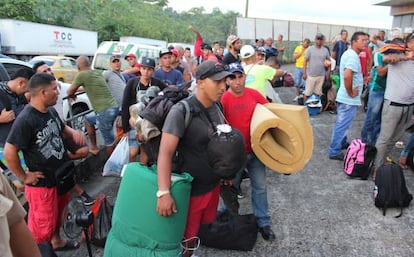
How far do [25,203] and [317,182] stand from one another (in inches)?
141

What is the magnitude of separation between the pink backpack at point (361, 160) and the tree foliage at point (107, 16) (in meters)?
20.4

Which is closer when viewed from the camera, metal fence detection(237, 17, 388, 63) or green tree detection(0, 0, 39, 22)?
metal fence detection(237, 17, 388, 63)

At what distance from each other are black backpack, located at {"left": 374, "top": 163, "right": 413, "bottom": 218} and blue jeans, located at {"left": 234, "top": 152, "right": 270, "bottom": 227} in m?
1.41

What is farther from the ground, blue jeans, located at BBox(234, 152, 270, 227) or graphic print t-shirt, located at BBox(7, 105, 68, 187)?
graphic print t-shirt, located at BBox(7, 105, 68, 187)

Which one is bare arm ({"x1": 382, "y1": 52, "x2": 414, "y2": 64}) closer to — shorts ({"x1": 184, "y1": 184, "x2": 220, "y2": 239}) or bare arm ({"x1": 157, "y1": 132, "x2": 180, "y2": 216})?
shorts ({"x1": 184, "y1": 184, "x2": 220, "y2": 239})

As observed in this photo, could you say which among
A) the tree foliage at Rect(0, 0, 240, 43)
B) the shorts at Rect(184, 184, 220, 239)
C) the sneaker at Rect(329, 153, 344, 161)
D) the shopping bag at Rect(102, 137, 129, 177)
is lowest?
the sneaker at Rect(329, 153, 344, 161)

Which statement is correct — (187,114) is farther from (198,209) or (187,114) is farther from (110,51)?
(110,51)

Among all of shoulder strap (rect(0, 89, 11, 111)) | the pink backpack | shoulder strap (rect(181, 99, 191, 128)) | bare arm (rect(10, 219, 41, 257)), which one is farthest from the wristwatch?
the pink backpack

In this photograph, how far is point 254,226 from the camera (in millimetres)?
3133

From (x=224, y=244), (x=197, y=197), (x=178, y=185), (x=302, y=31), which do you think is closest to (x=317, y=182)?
(x=224, y=244)

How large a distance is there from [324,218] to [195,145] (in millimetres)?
2144

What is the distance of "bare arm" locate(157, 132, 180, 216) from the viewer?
6.61 ft

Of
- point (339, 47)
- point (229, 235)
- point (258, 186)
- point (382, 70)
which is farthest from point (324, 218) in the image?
point (339, 47)

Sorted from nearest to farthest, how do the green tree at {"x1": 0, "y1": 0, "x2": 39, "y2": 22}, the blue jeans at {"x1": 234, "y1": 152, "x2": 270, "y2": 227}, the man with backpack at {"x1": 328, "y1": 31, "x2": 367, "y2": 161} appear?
the blue jeans at {"x1": 234, "y1": 152, "x2": 270, "y2": 227} → the man with backpack at {"x1": 328, "y1": 31, "x2": 367, "y2": 161} → the green tree at {"x1": 0, "y1": 0, "x2": 39, "y2": 22}
